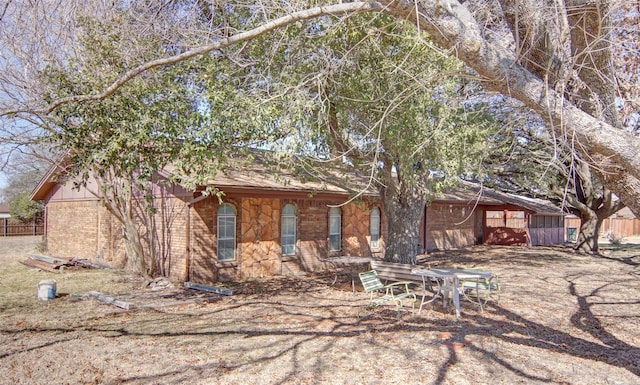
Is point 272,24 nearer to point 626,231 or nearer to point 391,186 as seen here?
point 391,186

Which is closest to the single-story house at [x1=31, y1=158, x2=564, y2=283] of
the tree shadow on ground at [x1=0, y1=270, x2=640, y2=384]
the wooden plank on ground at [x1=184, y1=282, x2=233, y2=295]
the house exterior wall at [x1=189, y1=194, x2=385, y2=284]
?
the house exterior wall at [x1=189, y1=194, x2=385, y2=284]

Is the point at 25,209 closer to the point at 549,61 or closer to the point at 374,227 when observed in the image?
the point at 374,227

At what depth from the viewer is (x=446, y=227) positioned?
950 inches

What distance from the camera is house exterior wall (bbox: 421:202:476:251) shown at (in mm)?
22891

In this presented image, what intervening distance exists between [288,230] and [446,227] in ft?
39.4

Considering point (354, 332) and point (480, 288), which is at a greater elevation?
point (480, 288)

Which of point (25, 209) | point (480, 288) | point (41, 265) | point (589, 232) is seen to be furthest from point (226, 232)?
point (25, 209)

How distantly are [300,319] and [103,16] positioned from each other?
629 cm

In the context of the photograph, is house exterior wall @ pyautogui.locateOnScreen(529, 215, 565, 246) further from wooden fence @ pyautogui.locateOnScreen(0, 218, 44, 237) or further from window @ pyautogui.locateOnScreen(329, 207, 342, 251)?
wooden fence @ pyautogui.locateOnScreen(0, 218, 44, 237)

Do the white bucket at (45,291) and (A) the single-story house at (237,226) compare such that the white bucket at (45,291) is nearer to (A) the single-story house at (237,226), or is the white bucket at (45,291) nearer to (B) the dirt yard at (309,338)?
(B) the dirt yard at (309,338)

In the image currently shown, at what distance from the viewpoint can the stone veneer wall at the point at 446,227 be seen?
23000 millimetres

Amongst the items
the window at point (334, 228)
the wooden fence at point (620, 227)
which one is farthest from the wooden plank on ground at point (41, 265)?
the wooden fence at point (620, 227)

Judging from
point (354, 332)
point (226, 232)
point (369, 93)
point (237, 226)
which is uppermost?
point (369, 93)

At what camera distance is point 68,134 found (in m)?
6.70
